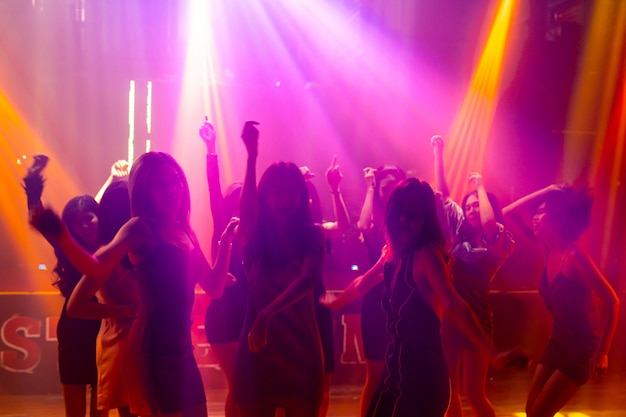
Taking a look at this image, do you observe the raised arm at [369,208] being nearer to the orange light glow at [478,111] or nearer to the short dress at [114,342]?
the short dress at [114,342]

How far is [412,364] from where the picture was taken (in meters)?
2.36

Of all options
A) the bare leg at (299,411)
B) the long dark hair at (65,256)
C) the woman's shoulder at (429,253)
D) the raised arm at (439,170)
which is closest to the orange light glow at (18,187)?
the long dark hair at (65,256)

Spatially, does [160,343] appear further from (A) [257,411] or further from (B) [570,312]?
(B) [570,312]

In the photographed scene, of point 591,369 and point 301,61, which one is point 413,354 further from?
point 301,61

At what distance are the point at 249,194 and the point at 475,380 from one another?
1.89 metres

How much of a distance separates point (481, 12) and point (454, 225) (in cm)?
538

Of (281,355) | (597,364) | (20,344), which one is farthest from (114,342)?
(20,344)

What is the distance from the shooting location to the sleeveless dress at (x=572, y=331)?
312cm

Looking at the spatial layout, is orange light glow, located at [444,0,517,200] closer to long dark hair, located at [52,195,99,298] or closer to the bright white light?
the bright white light

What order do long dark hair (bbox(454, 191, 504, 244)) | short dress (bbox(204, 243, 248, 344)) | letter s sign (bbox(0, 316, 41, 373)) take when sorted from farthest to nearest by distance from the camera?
letter s sign (bbox(0, 316, 41, 373)) < long dark hair (bbox(454, 191, 504, 244)) < short dress (bbox(204, 243, 248, 344))

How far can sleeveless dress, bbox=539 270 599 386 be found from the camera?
10.3 feet

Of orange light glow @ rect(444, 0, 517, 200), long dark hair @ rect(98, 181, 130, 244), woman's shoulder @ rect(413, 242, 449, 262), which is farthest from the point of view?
orange light glow @ rect(444, 0, 517, 200)

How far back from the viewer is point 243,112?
8.79 meters

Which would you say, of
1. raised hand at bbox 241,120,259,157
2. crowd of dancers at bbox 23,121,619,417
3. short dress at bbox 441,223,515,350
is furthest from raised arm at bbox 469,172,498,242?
raised hand at bbox 241,120,259,157
